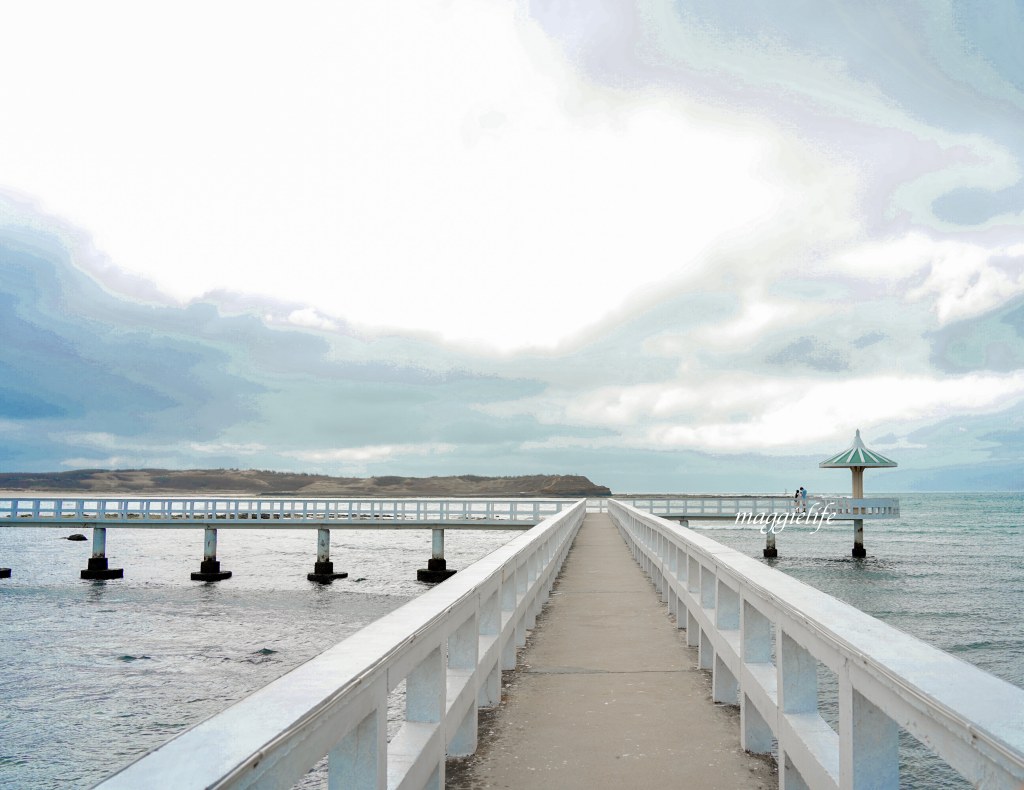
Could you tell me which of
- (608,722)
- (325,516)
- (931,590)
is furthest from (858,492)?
(608,722)

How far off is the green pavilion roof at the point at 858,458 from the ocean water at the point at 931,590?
6.28 metres

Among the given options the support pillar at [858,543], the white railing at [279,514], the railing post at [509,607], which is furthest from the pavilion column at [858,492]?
the railing post at [509,607]

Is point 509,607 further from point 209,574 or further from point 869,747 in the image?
point 209,574

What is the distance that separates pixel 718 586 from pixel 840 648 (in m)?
3.18

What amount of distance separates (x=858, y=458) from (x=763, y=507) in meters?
8.66

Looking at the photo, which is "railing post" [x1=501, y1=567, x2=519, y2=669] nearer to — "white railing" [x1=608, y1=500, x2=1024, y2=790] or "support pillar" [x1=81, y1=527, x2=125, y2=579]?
"white railing" [x1=608, y1=500, x2=1024, y2=790]

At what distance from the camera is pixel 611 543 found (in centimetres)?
2303

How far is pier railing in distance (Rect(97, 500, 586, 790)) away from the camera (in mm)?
1726

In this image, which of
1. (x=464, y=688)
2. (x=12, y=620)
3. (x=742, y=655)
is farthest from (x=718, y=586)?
(x=12, y=620)

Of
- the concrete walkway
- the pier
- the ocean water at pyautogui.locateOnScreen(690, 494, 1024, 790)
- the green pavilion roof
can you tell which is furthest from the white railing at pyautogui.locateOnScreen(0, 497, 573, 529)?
the concrete walkway

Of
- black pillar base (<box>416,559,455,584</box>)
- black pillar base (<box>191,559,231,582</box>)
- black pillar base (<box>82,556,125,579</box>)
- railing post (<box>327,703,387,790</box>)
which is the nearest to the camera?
railing post (<box>327,703,387,790</box>)

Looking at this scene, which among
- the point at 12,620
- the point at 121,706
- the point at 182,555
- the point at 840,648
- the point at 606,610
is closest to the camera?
the point at 840,648

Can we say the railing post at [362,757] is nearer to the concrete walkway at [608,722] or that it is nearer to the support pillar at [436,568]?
the concrete walkway at [608,722]

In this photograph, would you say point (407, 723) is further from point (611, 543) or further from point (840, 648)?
point (611, 543)
